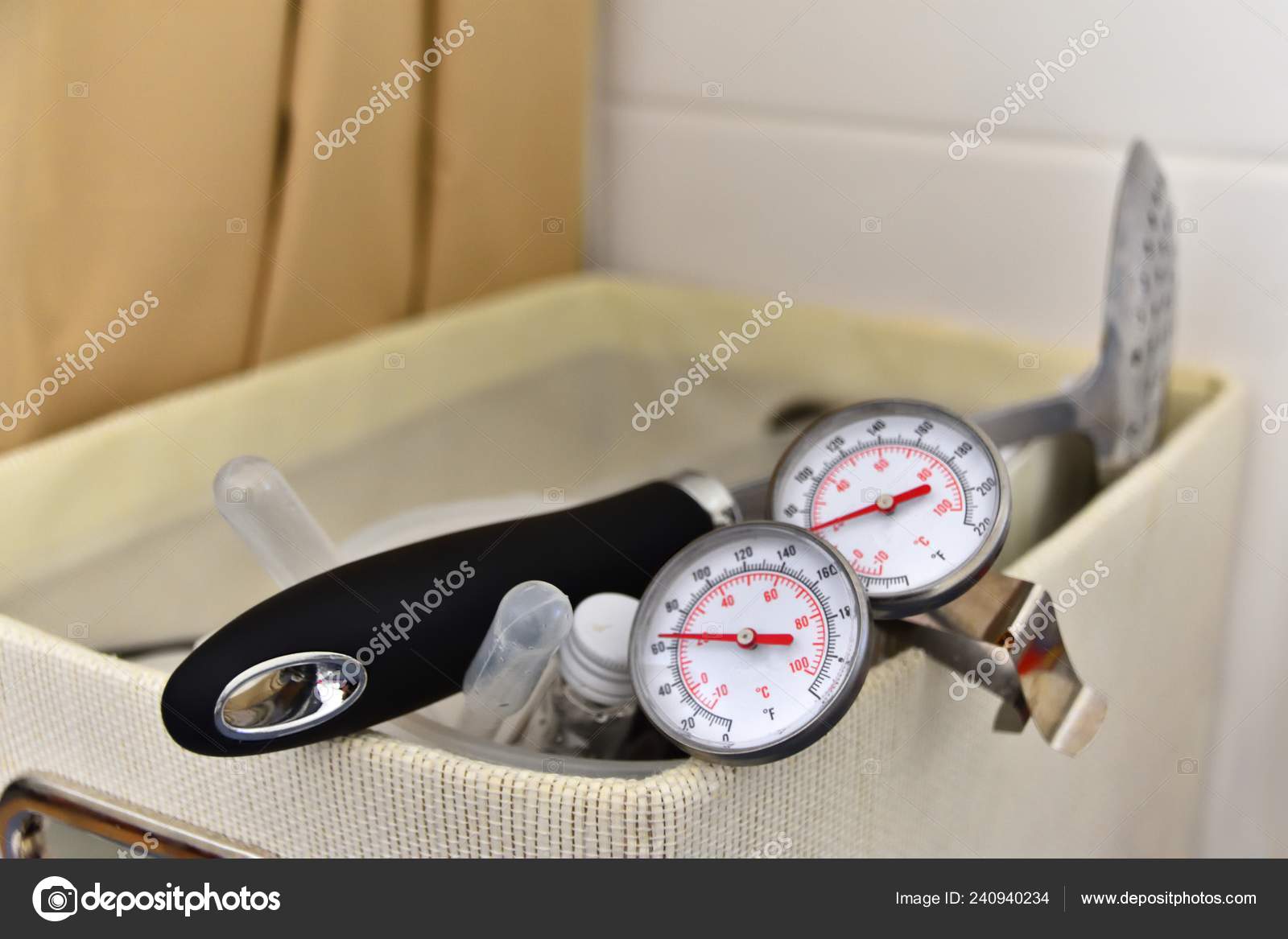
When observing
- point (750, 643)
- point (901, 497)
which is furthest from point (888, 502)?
point (750, 643)

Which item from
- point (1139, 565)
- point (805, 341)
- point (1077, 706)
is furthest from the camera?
point (805, 341)

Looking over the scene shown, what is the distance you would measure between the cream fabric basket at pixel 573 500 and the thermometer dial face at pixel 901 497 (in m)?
0.04

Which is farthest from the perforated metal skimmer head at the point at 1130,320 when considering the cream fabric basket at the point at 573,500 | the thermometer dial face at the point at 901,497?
the thermometer dial face at the point at 901,497

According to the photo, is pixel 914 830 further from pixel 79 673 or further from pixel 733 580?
pixel 79 673

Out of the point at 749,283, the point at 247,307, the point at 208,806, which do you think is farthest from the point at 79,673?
the point at 749,283

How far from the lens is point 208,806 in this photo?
1.85 ft

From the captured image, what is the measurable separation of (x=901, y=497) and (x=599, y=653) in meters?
0.17

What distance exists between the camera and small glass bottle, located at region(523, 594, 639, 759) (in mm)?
549

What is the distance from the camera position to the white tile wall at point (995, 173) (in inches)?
34.9

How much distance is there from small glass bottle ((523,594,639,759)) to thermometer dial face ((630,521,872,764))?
21 millimetres

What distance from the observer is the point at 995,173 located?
38.5 inches

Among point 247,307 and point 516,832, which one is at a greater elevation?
point 247,307

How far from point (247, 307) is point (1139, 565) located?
0.60m
